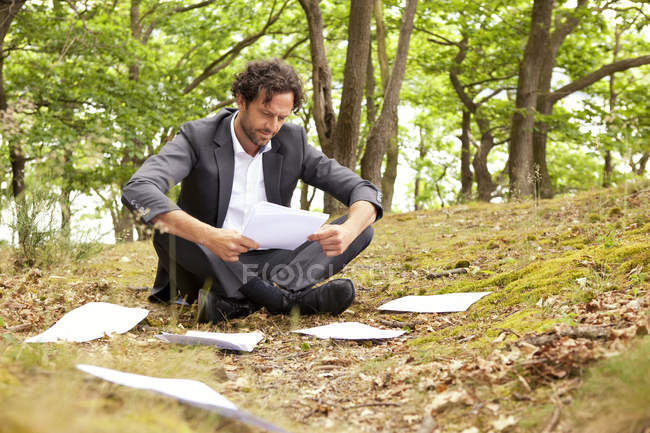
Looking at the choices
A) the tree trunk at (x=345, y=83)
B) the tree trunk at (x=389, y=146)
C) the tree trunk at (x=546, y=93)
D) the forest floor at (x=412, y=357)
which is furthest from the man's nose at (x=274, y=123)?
the tree trunk at (x=546, y=93)

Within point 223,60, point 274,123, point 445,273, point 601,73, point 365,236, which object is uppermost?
point 223,60

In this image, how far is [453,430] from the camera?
1.90m

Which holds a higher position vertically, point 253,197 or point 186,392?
point 253,197

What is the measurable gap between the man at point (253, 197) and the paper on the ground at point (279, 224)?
108mm

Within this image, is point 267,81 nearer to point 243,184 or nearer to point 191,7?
point 243,184

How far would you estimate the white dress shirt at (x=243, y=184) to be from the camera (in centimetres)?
407

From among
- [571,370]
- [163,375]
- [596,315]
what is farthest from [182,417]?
[596,315]

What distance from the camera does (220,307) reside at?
12.4 ft

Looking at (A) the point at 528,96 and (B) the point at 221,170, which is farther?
(A) the point at 528,96

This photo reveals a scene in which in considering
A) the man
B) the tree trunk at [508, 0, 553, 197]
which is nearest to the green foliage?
the man

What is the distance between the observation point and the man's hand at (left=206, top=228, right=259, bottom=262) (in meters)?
3.25

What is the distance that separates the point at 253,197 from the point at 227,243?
93cm

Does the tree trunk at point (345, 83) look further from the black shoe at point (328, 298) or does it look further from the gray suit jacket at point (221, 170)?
the black shoe at point (328, 298)

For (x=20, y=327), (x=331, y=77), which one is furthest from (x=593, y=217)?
(x=331, y=77)
